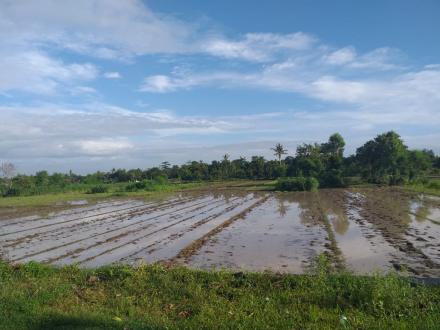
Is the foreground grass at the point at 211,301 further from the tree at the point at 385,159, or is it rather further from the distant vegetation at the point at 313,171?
the tree at the point at 385,159

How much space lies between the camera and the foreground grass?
5113 millimetres

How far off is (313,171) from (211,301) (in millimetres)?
49134

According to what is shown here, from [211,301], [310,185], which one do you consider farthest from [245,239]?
[310,185]

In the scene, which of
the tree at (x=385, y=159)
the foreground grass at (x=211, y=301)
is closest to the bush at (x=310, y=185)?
the tree at (x=385, y=159)

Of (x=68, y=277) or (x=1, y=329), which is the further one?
(x=68, y=277)

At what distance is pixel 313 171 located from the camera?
53.8m

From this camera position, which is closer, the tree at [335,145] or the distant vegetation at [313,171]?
the distant vegetation at [313,171]

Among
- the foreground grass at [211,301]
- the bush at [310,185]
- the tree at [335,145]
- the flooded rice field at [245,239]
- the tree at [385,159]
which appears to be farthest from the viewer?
the tree at [335,145]

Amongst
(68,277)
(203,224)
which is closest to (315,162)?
(203,224)

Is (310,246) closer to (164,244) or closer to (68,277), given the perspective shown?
(164,244)

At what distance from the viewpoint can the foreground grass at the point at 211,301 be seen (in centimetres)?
511

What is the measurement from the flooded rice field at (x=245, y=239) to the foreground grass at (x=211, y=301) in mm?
2923

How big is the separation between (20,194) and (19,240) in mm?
34627

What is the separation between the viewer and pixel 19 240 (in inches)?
618
